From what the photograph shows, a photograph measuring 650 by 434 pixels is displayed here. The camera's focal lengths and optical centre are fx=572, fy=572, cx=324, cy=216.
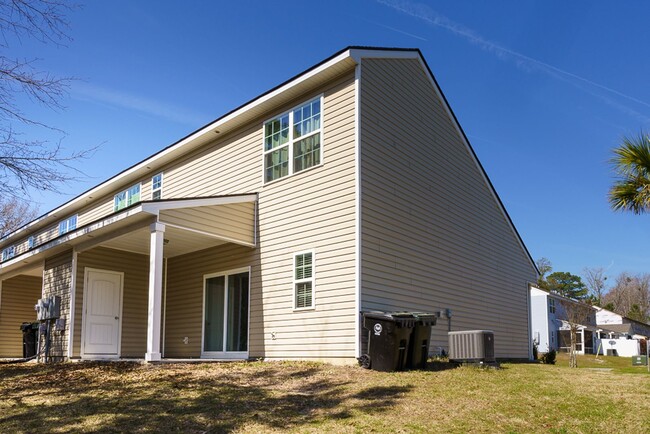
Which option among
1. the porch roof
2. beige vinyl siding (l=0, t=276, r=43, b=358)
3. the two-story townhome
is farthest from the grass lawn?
beige vinyl siding (l=0, t=276, r=43, b=358)

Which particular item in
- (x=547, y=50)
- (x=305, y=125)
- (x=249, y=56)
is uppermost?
(x=547, y=50)

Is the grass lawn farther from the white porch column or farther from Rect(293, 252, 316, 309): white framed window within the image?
Rect(293, 252, 316, 309): white framed window

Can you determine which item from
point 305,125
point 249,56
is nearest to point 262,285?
point 305,125

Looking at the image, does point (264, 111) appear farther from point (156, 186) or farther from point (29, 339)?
point (29, 339)

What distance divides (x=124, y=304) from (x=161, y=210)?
5367mm

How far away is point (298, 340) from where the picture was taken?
11953 millimetres

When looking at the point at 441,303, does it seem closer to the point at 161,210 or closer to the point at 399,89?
the point at 399,89

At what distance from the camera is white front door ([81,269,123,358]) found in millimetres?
15039

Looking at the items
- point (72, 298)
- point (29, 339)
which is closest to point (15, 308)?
point (29, 339)

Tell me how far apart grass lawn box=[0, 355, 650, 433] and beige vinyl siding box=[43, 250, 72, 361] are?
428cm

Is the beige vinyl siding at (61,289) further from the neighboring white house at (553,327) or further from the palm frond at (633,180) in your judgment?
the neighboring white house at (553,327)

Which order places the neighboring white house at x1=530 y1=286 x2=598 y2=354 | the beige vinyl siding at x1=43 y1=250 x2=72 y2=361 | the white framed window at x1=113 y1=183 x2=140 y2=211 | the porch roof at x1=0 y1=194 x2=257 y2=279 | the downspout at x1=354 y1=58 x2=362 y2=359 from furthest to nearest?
the neighboring white house at x1=530 y1=286 x2=598 y2=354 → the white framed window at x1=113 y1=183 x2=140 y2=211 → the beige vinyl siding at x1=43 y1=250 x2=72 y2=361 → the porch roof at x1=0 y1=194 x2=257 y2=279 → the downspout at x1=354 y1=58 x2=362 y2=359

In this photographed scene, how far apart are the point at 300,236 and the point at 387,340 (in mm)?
3333

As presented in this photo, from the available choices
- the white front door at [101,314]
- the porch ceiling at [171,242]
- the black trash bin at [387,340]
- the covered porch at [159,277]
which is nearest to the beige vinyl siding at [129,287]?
the covered porch at [159,277]
